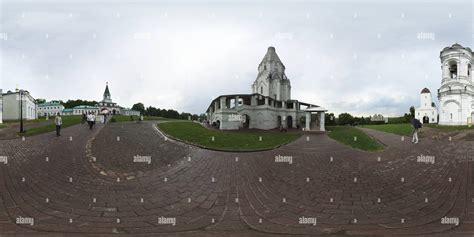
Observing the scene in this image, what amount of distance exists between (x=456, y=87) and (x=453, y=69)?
1557 mm

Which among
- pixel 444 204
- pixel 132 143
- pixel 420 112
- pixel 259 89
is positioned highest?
pixel 259 89

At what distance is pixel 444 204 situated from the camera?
13.7ft

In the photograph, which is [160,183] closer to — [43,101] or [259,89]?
[43,101]

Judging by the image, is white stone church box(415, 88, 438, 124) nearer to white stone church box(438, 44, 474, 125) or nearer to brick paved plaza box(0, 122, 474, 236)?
white stone church box(438, 44, 474, 125)

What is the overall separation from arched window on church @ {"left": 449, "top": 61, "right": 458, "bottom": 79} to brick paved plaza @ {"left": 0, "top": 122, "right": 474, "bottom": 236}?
259 inches

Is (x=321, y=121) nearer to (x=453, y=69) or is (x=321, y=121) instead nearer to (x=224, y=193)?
(x=453, y=69)

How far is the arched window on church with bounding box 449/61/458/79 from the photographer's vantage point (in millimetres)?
11172

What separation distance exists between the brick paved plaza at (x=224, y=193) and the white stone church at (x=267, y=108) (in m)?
6.34

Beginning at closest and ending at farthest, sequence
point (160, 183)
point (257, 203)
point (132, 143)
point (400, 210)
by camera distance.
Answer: point (400, 210) < point (257, 203) < point (160, 183) < point (132, 143)

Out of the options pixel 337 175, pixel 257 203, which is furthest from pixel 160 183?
pixel 337 175

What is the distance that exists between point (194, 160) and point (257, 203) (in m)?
3.17

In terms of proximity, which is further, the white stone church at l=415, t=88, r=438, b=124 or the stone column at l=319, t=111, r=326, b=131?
the stone column at l=319, t=111, r=326, b=131

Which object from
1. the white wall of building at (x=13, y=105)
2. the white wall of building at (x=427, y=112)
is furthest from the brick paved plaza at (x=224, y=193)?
the white wall of building at (x=427, y=112)

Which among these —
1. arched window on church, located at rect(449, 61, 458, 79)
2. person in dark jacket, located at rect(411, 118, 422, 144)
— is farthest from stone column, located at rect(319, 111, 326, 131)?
person in dark jacket, located at rect(411, 118, 422, 144)
